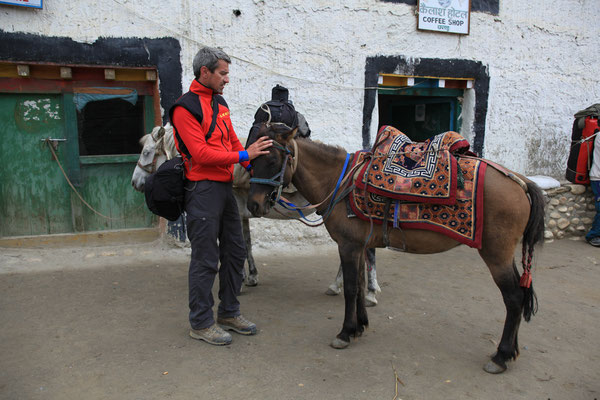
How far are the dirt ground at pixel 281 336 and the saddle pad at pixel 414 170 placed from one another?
48.4 inches

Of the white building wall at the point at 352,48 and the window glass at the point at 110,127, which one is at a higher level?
the white building wall at the point at 352,48

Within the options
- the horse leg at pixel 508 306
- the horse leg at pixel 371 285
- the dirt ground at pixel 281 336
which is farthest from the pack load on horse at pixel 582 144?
the horse leg at pixel 508 306

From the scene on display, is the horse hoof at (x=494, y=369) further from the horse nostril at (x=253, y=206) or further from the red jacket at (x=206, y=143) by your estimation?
the red jacket at (x=206, y=143)

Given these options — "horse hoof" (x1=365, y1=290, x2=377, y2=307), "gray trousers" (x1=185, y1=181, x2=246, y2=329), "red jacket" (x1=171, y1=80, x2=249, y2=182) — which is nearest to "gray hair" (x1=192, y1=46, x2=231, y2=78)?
"red jacket" (x1=171, y1=80, x2=249, y2=182)

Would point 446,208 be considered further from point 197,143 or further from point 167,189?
point 167,189

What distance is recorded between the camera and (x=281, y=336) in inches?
148

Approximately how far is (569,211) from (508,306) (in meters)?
4.86

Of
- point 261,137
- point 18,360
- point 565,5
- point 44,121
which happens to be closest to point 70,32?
point 44,121

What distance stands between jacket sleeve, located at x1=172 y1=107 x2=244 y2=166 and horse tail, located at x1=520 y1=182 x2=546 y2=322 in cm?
206

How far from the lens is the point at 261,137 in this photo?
3.29 metres

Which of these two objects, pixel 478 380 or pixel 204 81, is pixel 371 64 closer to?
pixel 204 81

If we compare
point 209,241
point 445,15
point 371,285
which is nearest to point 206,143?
point 209,241

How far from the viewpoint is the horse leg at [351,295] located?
11.2 ft

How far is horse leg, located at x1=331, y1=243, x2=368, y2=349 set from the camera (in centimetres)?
341
